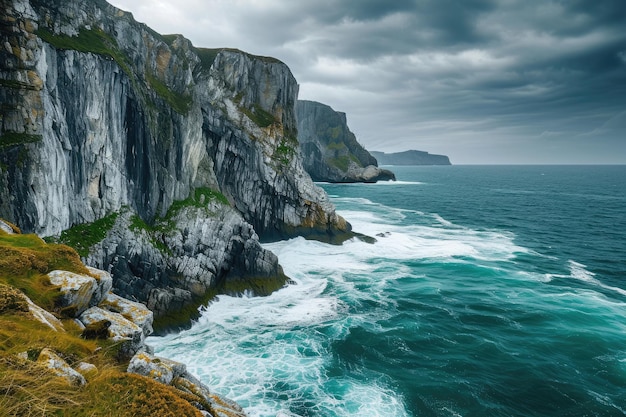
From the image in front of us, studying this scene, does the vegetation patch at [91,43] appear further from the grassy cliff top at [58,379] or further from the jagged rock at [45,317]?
the jagged rock at [45,317]

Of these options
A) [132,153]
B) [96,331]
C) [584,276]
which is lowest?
[584,276]

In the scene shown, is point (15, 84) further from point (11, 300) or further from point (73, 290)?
point (11, 300)

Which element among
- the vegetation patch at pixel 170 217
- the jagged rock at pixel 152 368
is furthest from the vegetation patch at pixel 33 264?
the vegetation patch at pixel 170 217

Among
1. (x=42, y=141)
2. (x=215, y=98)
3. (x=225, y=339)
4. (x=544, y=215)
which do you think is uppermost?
(x=215, y=98)

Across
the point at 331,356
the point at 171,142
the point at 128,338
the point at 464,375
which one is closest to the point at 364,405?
the point at 331,356

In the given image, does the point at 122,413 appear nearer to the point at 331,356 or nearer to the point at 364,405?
the point at 364,405

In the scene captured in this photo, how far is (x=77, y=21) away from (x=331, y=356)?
37.0 metres

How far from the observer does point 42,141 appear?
25.6 meters

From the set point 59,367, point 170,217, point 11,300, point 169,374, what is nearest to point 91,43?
point 170,217

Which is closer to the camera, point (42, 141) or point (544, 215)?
point (42, 141)

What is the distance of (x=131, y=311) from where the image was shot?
648 inches

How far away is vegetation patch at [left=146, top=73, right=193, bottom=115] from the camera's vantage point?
41344 mm

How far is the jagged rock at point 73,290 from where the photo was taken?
13.6m

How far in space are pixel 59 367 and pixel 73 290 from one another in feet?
20.4
